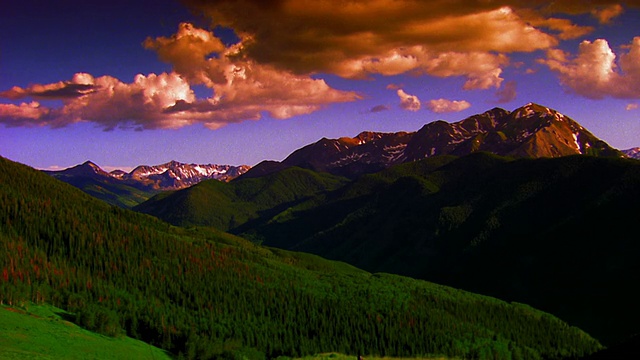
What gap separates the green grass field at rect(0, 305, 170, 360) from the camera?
376 ft

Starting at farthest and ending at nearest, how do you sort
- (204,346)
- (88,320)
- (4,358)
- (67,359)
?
(204,346) < (88,320) < (67,359) < (4,358)

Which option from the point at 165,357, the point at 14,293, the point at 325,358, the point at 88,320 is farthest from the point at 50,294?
the point at 325,358

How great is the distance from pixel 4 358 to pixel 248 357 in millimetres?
110864

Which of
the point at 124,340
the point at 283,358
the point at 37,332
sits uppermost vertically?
the point at 37,332

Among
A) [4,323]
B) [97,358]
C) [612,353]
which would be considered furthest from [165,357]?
[612,353]

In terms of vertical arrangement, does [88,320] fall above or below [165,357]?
above

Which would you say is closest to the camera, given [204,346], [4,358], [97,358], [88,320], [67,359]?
[4,358]

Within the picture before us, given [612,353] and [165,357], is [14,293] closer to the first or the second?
[165,357]

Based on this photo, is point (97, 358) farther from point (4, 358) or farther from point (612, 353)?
point (612, 353)

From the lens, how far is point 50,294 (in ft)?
643

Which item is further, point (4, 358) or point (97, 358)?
point (97, 358)

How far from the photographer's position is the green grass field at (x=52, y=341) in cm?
11475

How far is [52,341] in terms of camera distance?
429 feet

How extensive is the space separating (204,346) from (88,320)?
133ft
